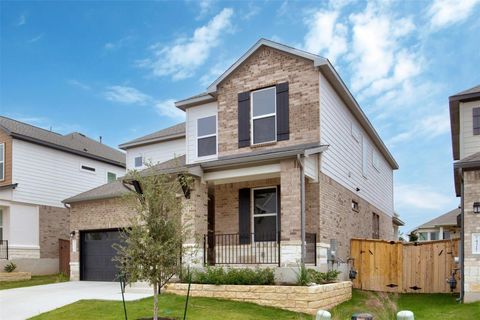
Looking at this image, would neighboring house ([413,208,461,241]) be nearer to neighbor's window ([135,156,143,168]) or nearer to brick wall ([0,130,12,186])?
neighbor's window ([135,156,143,168])

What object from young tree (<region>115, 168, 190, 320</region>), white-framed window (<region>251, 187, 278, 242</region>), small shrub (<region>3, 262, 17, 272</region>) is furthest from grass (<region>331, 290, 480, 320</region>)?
small shrub (<region>3, 262, 17, 272</region>)

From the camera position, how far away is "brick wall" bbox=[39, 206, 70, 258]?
73.8ft

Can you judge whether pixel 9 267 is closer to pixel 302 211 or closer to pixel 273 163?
pixel 273 163

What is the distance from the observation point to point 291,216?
1261cm

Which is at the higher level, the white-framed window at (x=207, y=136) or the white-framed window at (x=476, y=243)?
the white-framed window at (x=207, y=136)

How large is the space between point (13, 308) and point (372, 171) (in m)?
15.4

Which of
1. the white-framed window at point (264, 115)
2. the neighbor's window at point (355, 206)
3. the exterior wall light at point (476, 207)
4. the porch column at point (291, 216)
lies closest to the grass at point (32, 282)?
the white-framed window at point (264, 115)

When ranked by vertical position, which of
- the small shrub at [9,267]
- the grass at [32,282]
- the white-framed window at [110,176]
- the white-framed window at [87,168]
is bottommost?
the grass at [32,282]

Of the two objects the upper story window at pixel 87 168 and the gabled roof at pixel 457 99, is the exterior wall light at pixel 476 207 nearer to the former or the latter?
the gabled roof at pixel 457 99

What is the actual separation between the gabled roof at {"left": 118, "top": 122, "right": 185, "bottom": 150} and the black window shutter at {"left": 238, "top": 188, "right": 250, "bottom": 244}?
626 centimetres

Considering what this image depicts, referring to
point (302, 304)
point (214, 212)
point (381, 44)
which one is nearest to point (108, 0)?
point (214, 212)

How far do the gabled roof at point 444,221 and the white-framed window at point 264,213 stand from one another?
70.4 feet

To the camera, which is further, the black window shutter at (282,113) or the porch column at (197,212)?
the black window shutter at (282,113)

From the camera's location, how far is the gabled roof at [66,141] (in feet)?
73.4
